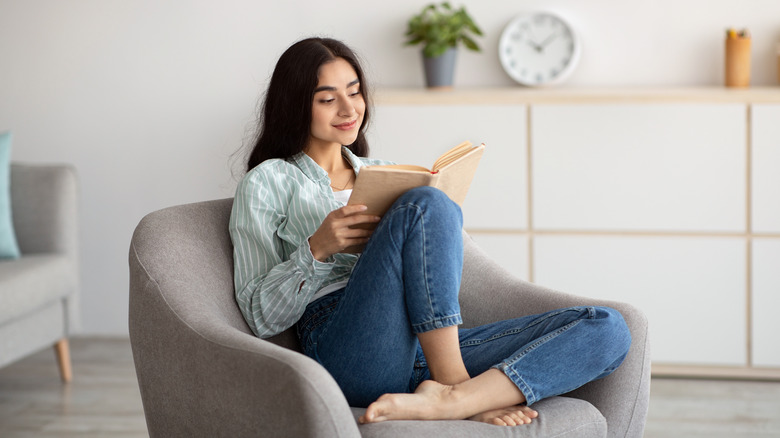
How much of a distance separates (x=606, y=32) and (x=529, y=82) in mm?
363

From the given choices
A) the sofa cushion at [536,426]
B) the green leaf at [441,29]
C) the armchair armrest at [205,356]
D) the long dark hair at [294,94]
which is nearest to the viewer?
the armchair armrest at [205,356]

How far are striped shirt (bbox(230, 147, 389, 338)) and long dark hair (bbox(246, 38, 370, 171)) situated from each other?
0.07 meters

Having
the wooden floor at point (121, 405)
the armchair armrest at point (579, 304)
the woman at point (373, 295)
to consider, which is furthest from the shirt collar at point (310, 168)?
the wooden floor at point (121, 405)

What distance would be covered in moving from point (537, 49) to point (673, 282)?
1048 millimetres

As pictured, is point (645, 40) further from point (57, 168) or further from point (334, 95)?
point (57, 168)

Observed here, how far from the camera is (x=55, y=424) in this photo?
2.78 m

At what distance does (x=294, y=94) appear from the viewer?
77.3 inches

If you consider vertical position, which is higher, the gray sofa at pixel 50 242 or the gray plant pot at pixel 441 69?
the gray plant pot at pixel 441 69

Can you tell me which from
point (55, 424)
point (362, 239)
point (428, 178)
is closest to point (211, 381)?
point (362, 239)

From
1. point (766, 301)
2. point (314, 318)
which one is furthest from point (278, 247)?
point (766, 301)

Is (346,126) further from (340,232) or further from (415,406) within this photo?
(415,406)

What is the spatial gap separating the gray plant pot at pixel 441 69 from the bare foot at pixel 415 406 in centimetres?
197

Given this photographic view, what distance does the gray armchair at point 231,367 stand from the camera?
138 centimetres

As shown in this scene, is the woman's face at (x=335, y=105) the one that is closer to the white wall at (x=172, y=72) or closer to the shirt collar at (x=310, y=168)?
the shirt collar at (x=310, y=168)
